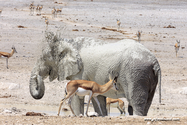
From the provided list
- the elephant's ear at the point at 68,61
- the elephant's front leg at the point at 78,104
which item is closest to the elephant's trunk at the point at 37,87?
the elephant's ear at the point at 68,61

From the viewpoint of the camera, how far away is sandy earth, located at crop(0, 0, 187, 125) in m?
8.48

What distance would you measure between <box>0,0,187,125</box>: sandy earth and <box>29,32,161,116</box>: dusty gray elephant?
0.44 m

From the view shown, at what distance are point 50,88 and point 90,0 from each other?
35966 mm

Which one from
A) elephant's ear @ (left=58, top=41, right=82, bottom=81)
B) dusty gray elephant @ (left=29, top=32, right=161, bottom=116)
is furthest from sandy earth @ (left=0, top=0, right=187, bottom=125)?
elephant's ear @ (left=58, top=41, right=82, bottom=81)

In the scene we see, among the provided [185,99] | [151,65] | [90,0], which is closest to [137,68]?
[151,65]

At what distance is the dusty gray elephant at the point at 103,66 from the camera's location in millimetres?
6848

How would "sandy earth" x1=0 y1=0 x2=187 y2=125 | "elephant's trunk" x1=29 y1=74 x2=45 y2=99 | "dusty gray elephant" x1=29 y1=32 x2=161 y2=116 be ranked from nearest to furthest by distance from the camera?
"dusty gray elephant" x1=29 y1=32 x2=161 y2=116 → "elephant's trunk" x1=29 y1=74 x2=45 y2=99 → "sandy earth" x1=0 y1=0 x2=187 y2=125

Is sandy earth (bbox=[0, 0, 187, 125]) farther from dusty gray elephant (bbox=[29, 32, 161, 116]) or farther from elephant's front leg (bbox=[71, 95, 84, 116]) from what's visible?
elephant's front leg (bbox=[71, 95, 84, 116])

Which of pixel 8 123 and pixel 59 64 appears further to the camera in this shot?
pixel 59 64

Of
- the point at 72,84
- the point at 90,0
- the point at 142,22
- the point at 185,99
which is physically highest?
the point at 90,0

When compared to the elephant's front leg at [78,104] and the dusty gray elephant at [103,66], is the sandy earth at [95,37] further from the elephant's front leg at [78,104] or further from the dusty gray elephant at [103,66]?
the elephant's front leg at [78,104]

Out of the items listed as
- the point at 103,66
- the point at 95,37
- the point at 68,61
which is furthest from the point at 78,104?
the point at 95,37

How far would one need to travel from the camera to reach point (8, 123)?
5.90 meters

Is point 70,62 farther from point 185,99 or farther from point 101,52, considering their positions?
point 185,99
